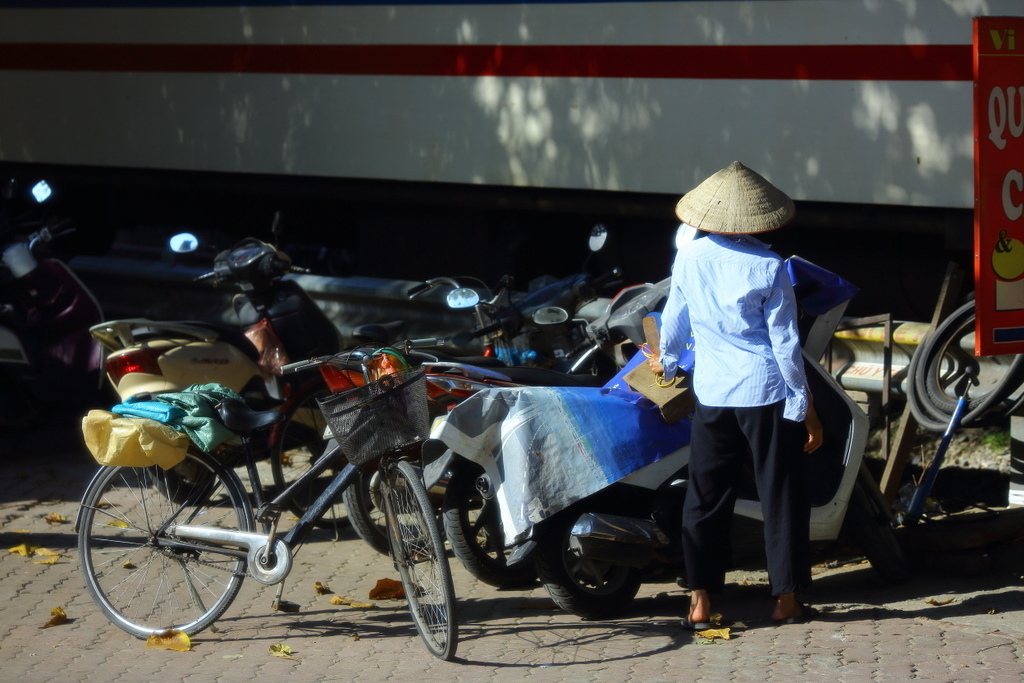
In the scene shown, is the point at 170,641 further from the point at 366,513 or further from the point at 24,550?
the point at 24,550

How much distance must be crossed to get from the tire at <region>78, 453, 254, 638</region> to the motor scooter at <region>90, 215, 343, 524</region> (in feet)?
3.19

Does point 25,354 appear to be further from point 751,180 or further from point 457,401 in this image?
point 751,180

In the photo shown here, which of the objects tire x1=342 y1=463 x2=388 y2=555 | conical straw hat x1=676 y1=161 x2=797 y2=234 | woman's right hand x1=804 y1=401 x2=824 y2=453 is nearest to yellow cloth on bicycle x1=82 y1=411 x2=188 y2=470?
tire x1=342 y1=463 x2=388 y2=555

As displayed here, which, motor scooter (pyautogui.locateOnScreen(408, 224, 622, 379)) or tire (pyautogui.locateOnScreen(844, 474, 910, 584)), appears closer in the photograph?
tire (pyautogui.locateOnScreen(844, 474, 910, 584))

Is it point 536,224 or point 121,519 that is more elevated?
point 536,224

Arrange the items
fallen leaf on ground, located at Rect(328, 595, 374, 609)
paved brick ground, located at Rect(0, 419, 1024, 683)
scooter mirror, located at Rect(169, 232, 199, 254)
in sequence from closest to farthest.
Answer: paved brick ground, located at Rect(0, 419, 1024, 683) < fallen leaf on ground, located at Rect(328, 595, 374, 609) < scooter mirror, located at Rect(169, 232, 199, 254)

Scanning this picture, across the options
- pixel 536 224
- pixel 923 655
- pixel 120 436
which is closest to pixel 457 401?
pixel 120 436

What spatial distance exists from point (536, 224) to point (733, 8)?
7.91 ft

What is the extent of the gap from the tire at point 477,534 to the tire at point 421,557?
337 mm

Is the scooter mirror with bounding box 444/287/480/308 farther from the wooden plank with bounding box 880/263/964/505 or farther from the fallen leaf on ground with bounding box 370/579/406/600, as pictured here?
the wooden plank with bounding box 880/263/964/505

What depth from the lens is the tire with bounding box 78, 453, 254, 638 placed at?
4.68 meters

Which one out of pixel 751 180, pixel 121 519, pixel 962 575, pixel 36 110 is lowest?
pixel 962 575

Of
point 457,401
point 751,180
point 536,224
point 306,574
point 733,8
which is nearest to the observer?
point 751,180

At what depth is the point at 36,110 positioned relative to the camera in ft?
35.7
